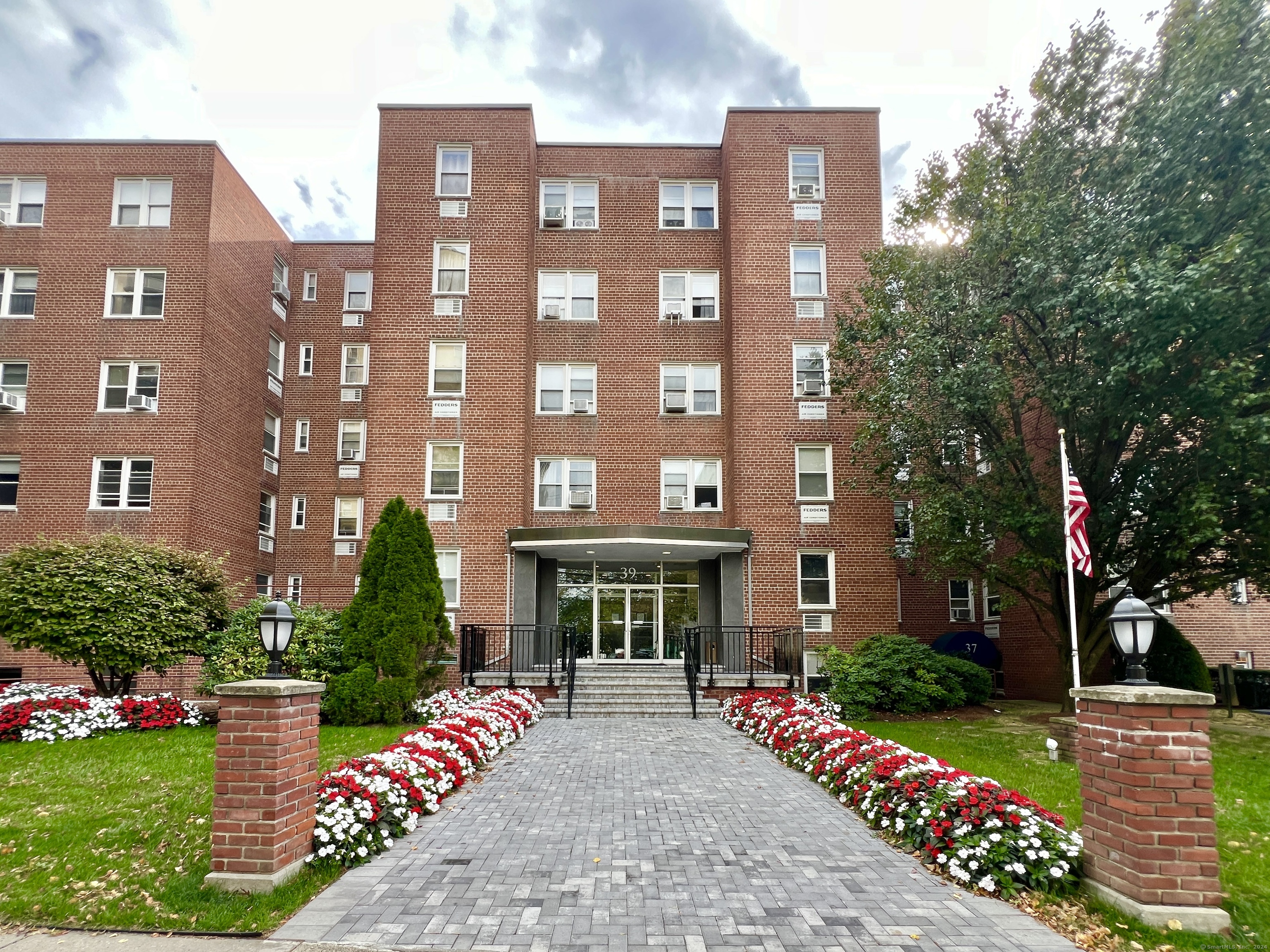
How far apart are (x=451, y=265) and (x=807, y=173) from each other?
377 inches

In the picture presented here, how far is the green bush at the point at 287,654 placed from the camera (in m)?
A: 11.9

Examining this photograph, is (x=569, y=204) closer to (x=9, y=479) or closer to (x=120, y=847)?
(x=9, y=479)

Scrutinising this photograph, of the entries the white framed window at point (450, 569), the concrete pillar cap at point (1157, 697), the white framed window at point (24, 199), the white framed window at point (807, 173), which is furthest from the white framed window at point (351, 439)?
the concrete pillar cap at point (1157, 697)

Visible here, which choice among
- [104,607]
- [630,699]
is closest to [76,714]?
[104,607]

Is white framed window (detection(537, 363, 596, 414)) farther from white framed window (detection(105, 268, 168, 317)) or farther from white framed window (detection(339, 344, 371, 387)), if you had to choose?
white framed window (detection(105, 268, 168, 317))

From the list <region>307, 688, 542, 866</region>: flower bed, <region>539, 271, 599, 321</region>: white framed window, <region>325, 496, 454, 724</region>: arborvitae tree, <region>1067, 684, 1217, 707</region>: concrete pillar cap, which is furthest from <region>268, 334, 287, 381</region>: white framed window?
<region>1067, 684, 1217, 707</region>: concrete pillar cap

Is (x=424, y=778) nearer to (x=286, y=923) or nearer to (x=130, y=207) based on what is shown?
(x=286, y=923)

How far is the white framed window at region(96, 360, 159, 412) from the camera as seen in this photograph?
19.5 m

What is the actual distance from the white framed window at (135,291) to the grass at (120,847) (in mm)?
13940

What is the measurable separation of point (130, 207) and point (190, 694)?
12.6m

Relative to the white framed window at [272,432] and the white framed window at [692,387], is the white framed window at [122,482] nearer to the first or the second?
the white framed window at [272,432]

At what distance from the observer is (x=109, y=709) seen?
446 inches

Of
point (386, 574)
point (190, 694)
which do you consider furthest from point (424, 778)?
point (190, 694)

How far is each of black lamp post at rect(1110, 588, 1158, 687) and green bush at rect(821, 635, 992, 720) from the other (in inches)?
357
